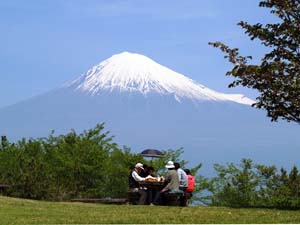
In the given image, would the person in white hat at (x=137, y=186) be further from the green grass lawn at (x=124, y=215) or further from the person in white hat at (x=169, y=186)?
the green grass lawn at (x=124, y=215)

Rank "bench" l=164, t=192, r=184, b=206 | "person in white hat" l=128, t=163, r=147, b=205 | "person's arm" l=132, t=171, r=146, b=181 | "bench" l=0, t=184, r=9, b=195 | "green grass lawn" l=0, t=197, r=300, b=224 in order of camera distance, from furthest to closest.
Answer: "bench" l=0, t=184, r=9, b=195, "person's arm" l=132, t=171, r=146, b=181, "person in white hat" l=128, t=163, r=147, b=205, "bench" l=164, t=192, r=184, b=206, "green grass lawn" l=0, t=197, r=300, b=224

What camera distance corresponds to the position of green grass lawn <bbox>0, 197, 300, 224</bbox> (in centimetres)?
1546

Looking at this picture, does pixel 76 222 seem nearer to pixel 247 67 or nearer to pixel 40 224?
pixel 40 224

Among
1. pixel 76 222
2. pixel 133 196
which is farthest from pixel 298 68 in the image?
pixel 76 222

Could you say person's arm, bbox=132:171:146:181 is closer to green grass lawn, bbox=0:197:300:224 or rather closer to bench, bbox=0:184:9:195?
green grass lawn, bbox=0:197:300:224

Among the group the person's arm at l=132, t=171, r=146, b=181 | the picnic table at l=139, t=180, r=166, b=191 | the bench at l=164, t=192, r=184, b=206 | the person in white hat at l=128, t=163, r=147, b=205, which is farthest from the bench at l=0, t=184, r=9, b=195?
the bench at l=164, t=192, r=184, b=206

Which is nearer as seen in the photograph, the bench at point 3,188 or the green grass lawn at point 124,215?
the green grass lawn at point 124,215

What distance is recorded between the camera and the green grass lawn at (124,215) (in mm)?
15461

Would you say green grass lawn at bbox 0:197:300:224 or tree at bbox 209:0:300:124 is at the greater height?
tree at bbox 209:0:300:124

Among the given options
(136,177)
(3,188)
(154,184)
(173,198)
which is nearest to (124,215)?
(173,198)

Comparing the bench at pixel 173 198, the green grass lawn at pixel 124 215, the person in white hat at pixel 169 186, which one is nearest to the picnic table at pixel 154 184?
the person in white hat at pixel 169 186

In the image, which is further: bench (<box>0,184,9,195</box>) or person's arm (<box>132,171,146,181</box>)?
bench (<box>0,184,9,195</box>)

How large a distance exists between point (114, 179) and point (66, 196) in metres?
4.65

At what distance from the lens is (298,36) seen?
2194 cm
